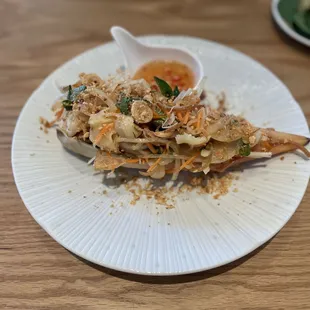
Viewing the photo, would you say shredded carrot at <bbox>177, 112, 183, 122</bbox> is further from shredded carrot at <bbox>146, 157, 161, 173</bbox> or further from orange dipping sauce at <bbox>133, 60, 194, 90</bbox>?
orange dipping sauce at <bbox>133, 60, 194, 90</bbox>

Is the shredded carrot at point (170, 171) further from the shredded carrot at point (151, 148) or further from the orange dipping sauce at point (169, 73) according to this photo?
the orange dipping sauce at point (169, 73)

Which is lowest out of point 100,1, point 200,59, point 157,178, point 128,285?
point 128,285

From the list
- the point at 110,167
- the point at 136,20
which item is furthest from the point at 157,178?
the point at 136,20

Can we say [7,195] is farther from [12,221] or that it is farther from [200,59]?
[200,59]

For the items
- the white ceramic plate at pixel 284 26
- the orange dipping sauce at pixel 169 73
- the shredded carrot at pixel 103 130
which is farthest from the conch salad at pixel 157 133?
the white ceramic plate at pixel 284 26

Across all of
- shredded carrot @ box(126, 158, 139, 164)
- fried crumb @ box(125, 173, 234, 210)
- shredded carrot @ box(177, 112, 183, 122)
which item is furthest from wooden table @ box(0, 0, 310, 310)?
shredded carrot @ box(177, 112, 183, 122)

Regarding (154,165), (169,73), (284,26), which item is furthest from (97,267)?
(284,26)

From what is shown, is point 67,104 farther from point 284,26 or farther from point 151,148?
point 284,26
